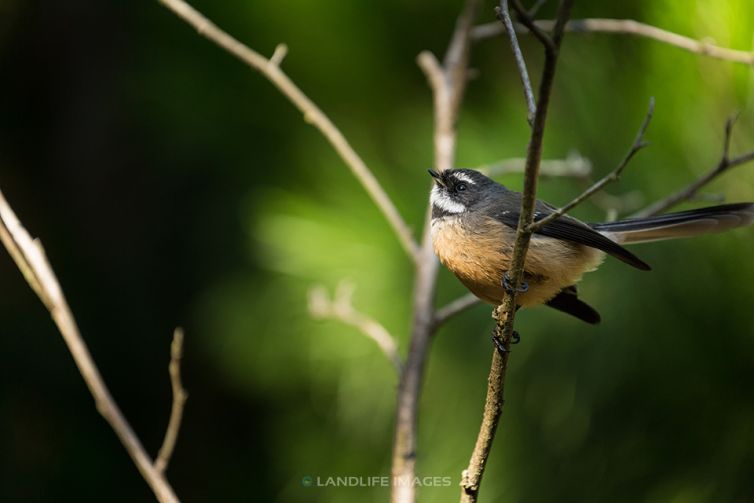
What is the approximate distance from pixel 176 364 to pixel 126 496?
2.38 meters

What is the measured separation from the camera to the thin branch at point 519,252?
5.10ft

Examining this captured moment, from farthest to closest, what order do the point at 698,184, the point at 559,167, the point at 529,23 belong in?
the point at 559,167
the point at 698,184
the point at 529,23

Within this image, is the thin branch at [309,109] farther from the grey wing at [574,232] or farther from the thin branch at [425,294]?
the grey wing at [574,232]

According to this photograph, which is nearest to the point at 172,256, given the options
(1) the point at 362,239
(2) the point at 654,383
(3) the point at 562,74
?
(1) the point at 362,239

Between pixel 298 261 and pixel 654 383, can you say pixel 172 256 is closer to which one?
pixel 298 261

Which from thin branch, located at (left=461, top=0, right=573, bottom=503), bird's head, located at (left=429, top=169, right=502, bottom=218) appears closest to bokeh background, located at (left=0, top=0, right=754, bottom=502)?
bird's head, located at (left=429, top=169, right=502, bottom=218)

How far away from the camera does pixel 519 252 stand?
1.95 m

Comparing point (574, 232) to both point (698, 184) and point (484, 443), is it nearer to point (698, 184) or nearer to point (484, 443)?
point (698, 184)

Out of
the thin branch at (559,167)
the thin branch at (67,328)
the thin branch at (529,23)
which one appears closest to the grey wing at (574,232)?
the thin branch at (559,167)

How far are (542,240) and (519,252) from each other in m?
1.18

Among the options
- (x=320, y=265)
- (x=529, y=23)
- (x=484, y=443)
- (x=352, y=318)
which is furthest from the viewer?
(x=320, y=265)

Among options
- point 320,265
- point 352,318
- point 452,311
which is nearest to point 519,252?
point 452,311

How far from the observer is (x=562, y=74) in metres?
3.49

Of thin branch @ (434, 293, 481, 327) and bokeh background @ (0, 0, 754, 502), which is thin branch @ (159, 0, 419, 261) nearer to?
thin branch @ (434, 293, 481, 327)
